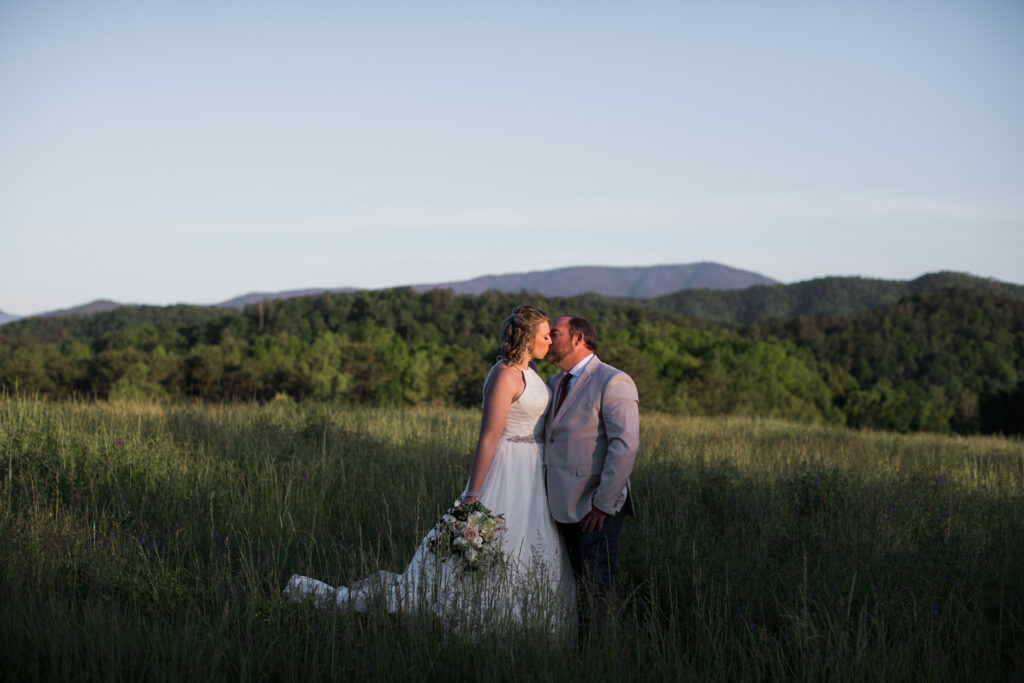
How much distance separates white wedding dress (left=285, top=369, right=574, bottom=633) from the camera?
12.3ft

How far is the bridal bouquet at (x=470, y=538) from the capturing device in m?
4.04

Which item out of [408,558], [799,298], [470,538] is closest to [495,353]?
[408,558]

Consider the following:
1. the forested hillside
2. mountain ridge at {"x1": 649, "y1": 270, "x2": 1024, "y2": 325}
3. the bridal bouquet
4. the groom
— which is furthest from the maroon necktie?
mountain ridge at {"x1": 649, "y1": 270, "x2": 1024, "y2": 325}

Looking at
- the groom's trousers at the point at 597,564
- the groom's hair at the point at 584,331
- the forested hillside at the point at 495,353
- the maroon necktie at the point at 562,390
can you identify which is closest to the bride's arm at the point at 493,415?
the maroon necktie at the point at 562,390

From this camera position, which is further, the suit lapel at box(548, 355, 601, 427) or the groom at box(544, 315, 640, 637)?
the suit lapel at box(548, 355, 601, 427)

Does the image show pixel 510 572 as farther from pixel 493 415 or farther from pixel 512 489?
pixel 493 415

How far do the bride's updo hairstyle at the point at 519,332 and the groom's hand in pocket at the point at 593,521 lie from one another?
1011 millimetres

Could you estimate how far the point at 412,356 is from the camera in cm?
5288

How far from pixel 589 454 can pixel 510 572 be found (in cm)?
82

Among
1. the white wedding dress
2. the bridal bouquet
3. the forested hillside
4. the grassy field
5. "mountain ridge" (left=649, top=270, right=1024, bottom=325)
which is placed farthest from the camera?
"mountain ridge" (left=649, top=270, right=1024, bottom=325)

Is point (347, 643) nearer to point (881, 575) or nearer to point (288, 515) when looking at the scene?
point (288, 515)

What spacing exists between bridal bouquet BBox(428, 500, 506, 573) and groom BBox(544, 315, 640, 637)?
43 cm

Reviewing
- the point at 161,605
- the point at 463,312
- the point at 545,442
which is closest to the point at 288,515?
the point at 161,605

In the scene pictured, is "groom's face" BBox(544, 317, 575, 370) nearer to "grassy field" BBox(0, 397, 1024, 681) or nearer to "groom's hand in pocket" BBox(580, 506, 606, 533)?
"groom's hand in pocket" BBox(580, 506, 606, 533)
